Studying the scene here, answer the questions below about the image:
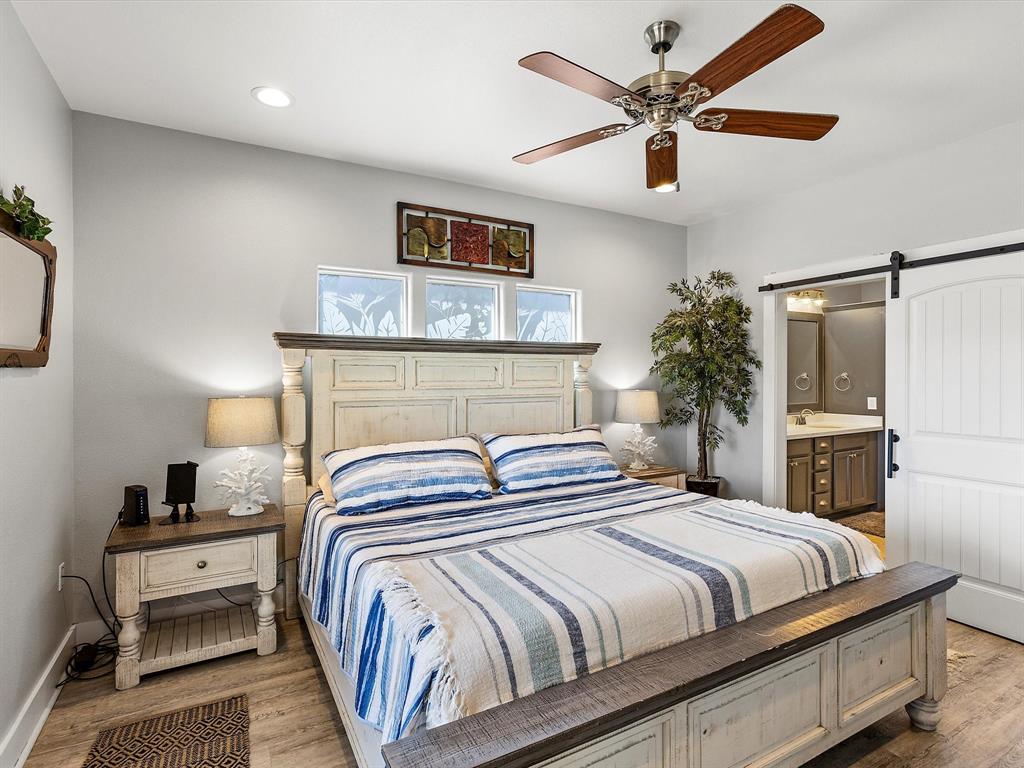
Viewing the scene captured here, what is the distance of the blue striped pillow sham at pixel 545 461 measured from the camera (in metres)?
3.19

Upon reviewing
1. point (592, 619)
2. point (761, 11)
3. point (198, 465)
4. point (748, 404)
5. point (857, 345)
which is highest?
point (761, 11)

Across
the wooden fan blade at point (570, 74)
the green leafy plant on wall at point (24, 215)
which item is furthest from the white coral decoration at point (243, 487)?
the wooden fan blade at point (570, 74)

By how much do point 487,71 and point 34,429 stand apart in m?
2.41

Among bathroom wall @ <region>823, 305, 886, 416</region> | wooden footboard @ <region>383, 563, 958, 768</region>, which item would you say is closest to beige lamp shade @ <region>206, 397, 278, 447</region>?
wooden footboard @ <region>383, 563, 958, 768</region>

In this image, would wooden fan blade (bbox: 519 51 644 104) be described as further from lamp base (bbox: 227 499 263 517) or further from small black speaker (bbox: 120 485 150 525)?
small black speaker (bbox: 120 485 150 525)

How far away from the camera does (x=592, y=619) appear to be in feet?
5.12

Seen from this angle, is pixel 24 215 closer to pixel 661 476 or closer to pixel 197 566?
pixel 197 566

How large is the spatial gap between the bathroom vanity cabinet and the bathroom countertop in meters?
0.05

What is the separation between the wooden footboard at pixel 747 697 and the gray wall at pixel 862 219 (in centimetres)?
208

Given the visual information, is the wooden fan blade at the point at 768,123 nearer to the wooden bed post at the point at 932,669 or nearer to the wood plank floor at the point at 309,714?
the wooden bed post at the point at 932,669

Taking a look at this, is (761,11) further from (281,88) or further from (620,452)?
(620,452)

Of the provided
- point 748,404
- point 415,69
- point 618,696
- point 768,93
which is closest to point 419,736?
point 618,696

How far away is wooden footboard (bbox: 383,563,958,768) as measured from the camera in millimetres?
1278

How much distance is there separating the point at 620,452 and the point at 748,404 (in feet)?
3.58
